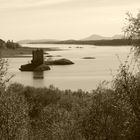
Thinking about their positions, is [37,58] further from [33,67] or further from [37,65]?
[33,67]

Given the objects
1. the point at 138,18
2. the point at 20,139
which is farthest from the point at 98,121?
the point at 138,18

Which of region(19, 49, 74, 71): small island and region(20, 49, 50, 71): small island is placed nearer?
region(20, 49, 50, 71): small island

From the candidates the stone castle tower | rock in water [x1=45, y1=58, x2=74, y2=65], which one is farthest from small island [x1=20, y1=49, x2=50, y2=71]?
rock in water [x1=45, y1=58, x2=74, y2=65]

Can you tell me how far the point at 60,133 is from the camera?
55.8 ft

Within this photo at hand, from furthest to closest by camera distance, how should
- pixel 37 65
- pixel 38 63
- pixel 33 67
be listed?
pixel 38 63
pixel 37 65
pixel 33 67

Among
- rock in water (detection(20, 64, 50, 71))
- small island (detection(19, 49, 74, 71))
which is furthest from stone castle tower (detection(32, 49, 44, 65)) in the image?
rock in water (detection(20, 64, 50, 71))

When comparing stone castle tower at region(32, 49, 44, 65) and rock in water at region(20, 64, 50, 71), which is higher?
stone castle tower at region(32, 49, 44, 65)

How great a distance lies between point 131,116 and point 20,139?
5.26m

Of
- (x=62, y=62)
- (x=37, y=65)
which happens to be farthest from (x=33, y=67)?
(x=62, y=62)

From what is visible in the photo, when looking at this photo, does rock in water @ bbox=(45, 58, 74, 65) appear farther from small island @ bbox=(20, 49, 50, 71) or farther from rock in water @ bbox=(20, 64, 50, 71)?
rock in water @ bbox=(20, 64, 50, 71)

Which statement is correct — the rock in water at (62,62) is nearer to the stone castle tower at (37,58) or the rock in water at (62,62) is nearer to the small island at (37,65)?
the stone castle tower at (37,58)

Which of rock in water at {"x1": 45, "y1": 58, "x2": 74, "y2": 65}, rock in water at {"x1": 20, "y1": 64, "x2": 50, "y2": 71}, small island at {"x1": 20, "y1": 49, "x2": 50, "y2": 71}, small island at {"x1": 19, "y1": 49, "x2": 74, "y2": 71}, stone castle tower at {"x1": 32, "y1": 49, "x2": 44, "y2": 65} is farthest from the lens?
rock in water at {"x1": 45, "y1": 58, "x2": 74, "y2": 65}

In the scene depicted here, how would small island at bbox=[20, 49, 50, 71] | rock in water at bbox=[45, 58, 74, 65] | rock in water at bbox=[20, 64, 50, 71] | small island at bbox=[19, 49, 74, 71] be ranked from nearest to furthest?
rock in water at bbox=[20, 64, 50, 71] → small island at bbox=[20, 49, 50, 71] → small island at bbox=[19, 49, 74, 71] → rock in water at bbox=[45, 58, 74, 65]

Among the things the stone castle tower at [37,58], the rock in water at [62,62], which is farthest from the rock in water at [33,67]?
the rock in water at [62,62]
